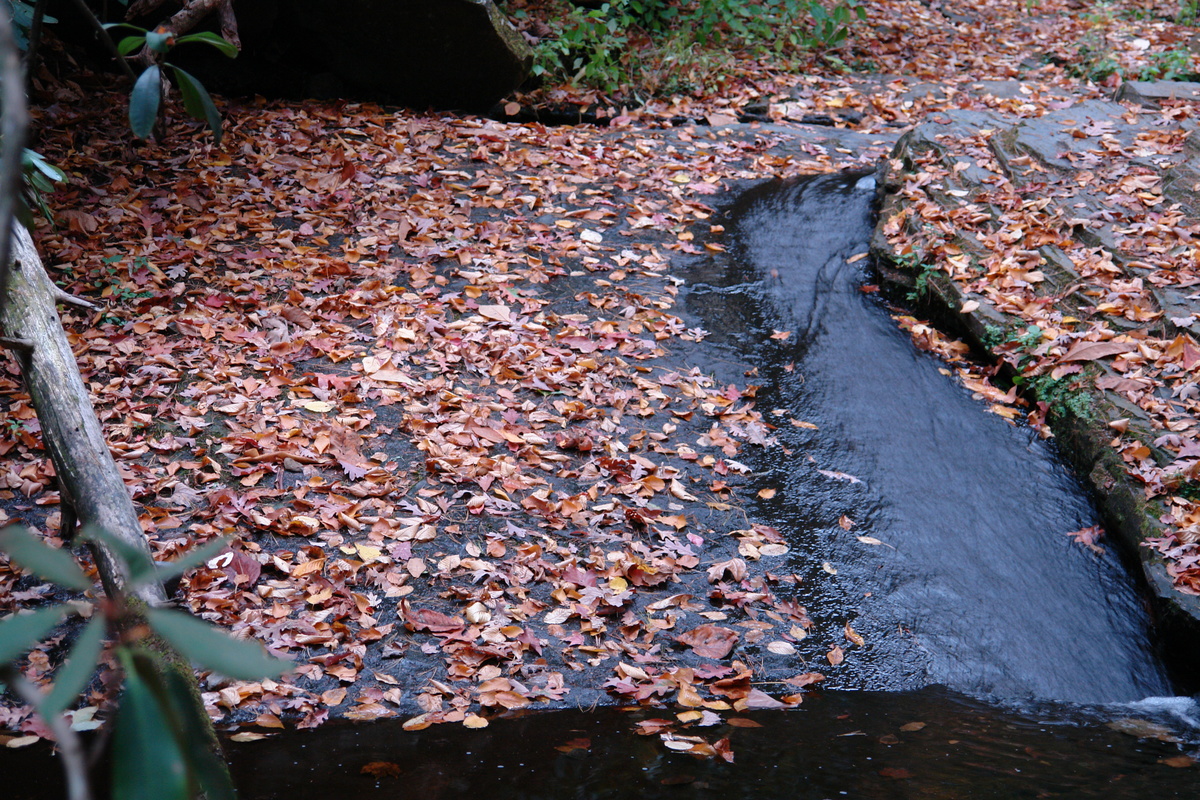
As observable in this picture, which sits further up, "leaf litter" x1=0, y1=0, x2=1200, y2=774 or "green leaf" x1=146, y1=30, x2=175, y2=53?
"green leaf" x1=146, y1=30, x2=175, y2=53

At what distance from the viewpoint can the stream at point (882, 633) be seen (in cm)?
249

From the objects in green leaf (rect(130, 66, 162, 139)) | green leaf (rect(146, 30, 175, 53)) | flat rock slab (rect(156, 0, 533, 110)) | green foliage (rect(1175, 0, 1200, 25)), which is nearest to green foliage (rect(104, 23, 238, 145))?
green leaf (rect(130, 66, 162, 139))

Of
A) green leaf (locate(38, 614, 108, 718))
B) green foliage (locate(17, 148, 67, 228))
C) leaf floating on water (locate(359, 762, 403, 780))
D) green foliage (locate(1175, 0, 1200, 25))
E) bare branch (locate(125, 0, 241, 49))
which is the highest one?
green foliage (locate(1175, 0, 1200, 25))

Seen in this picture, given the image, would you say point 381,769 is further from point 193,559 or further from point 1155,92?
point 1155,92

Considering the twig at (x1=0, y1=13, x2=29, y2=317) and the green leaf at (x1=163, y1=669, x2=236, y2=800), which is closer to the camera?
the twig at (x1=0, y1=13, x2=29, y2=317)

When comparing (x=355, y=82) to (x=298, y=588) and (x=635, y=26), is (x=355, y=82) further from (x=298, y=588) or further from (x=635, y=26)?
(x=298, y=588)

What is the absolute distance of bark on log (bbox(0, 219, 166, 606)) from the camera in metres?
2.45

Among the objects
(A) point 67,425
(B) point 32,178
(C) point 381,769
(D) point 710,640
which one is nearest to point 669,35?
(B) point 32,178

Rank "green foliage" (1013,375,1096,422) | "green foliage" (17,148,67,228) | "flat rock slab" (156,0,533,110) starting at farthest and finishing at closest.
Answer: "flat rock slab" (156,0,533,110) → "green foliage" (1013,375,1096,422) → "green foliage" (17,148,67,228)

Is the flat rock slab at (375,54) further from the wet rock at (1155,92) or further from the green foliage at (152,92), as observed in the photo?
the green foliage at (152,92)

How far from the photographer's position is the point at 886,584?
366 centimetres

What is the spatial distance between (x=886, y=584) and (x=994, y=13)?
10.7 meters

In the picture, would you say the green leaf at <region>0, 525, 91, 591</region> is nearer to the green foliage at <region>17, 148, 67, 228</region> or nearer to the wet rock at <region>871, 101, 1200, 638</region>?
the green foliage at <region>17, 148, 67, 228</region>

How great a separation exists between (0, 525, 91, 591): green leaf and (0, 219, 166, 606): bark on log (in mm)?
1733
